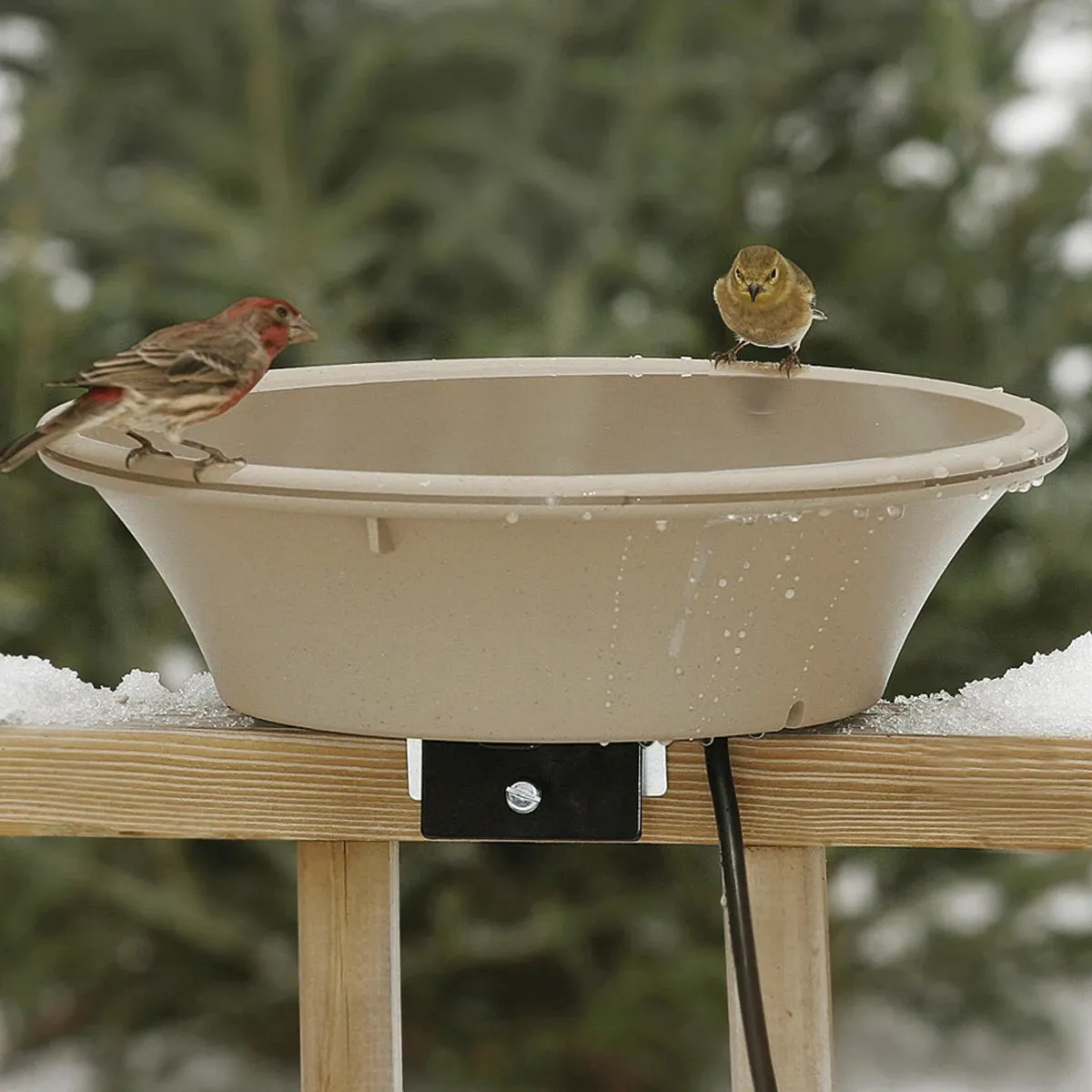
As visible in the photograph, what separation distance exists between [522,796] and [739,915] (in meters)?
0.11

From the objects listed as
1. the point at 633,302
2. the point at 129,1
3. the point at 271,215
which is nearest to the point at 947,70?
the point at 633,302

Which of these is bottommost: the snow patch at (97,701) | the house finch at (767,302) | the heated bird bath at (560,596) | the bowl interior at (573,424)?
the heated bird bath at (560,596)

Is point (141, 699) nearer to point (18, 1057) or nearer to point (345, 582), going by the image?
point (345, 582)

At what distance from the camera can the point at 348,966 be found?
877 millimetres

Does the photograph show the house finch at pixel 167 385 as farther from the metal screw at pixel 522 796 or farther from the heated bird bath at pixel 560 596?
the metal screw at pixel 522 796

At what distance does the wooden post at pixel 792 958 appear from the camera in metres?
0.82

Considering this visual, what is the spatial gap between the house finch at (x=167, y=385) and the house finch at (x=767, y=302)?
365mm

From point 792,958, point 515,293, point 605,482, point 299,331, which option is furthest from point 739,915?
point 515,293

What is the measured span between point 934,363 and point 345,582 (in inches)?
52.7

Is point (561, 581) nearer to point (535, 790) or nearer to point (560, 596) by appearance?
point (560, 596)

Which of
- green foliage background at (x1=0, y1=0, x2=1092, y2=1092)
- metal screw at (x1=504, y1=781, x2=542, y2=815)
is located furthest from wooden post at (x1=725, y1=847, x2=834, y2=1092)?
green foliage background at (x1=0, y1=0, x2=1092, y2=1092)

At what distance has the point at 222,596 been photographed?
749 mm

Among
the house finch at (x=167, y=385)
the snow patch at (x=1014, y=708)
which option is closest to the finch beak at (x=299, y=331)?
the house finch at (x=167, y=385)

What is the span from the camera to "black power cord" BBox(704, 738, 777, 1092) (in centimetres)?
74
